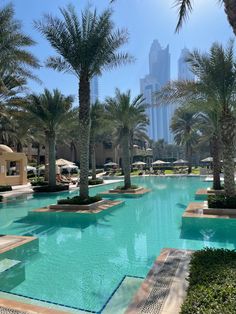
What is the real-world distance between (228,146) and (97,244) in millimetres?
7268

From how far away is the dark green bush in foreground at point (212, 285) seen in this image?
3279 millimetres

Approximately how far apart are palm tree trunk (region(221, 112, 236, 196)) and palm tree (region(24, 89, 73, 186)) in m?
13.5

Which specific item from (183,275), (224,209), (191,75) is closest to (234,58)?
(191,75)

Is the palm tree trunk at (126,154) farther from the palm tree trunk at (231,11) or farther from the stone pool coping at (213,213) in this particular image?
the palm tree trunk at (231,11)

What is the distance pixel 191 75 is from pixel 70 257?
33.0ft

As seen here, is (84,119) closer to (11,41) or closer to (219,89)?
(11,41)

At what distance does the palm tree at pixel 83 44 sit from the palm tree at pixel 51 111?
25.4ft

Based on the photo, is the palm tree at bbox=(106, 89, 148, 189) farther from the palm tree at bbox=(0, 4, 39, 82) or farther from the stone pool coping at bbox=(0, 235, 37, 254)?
the stone pool coping at bbox=(0, 235, 37, 254)

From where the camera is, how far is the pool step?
5.79m

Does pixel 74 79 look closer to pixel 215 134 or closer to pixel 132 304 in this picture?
pixel 215 134

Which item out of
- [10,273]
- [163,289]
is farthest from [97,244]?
[163,289]

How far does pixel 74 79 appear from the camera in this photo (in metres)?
15.7

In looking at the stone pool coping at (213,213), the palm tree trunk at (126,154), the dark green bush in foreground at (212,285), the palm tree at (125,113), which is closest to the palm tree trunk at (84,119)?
the stone pool coping at (213,213)

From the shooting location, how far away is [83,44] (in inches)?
571
